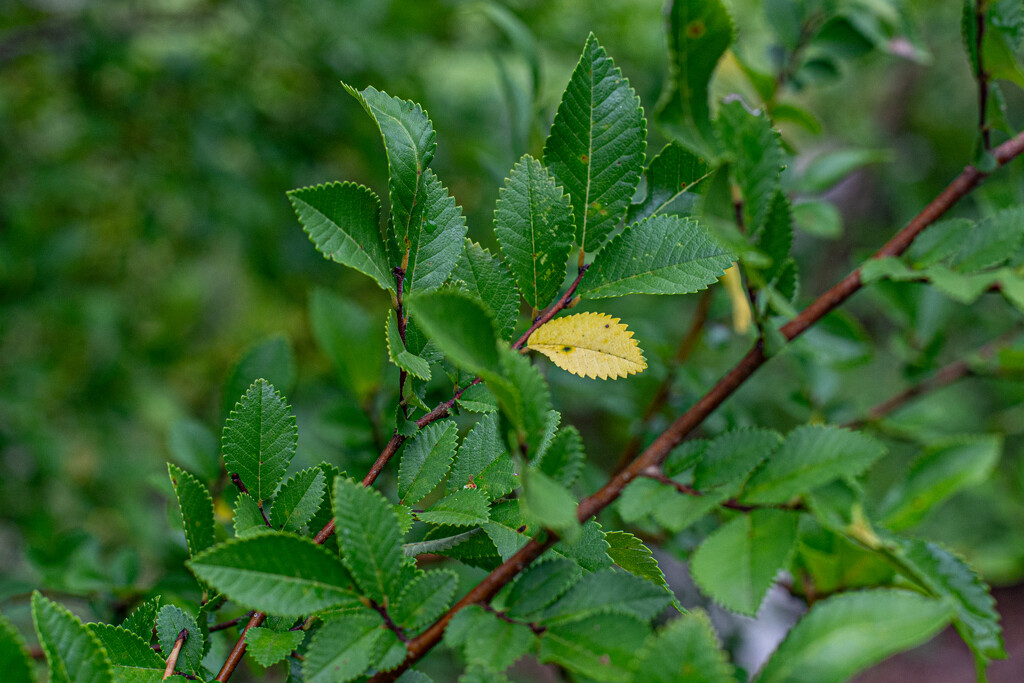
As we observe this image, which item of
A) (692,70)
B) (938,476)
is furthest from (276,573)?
(938,476)

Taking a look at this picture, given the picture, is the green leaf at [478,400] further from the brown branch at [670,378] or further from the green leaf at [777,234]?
the brown branch at [670,378]

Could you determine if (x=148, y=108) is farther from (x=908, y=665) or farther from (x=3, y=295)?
(x=908, y=665)

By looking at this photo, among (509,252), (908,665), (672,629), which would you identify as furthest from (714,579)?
(908,665)

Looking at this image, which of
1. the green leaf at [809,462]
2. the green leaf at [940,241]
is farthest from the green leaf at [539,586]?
the green leaf at [940,241]

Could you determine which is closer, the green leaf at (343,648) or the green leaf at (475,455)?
the green leaf at (343,648)

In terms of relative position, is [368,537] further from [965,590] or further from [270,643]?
[965,590]
